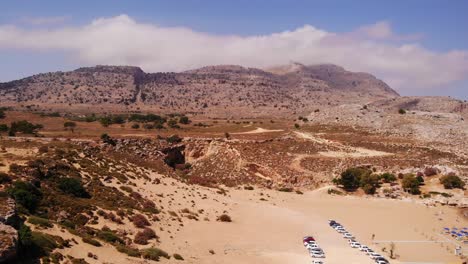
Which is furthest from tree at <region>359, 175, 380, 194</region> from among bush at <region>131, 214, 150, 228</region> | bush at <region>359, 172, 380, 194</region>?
bush at <region>131, 214, 150, 228</region>

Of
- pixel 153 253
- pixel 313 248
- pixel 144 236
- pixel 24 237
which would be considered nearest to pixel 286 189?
pixel 313 248

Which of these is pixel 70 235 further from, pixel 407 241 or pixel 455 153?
pixel 455 153

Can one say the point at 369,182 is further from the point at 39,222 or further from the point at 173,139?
the point at 39,222

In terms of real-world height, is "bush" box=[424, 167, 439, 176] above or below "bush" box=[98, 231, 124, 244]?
below

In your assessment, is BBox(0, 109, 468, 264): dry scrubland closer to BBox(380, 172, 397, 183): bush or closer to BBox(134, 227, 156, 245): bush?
BBox(134, 227, 156, 245): bush

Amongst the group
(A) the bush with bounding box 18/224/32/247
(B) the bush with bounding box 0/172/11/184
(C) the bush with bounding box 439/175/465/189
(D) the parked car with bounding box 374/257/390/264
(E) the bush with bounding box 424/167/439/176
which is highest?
(B) the bush with bounding box 0/172/11/184

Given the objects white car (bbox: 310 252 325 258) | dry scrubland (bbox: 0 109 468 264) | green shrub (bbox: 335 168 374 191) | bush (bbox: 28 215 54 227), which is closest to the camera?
bush (bbox: 28 215 54 227)
